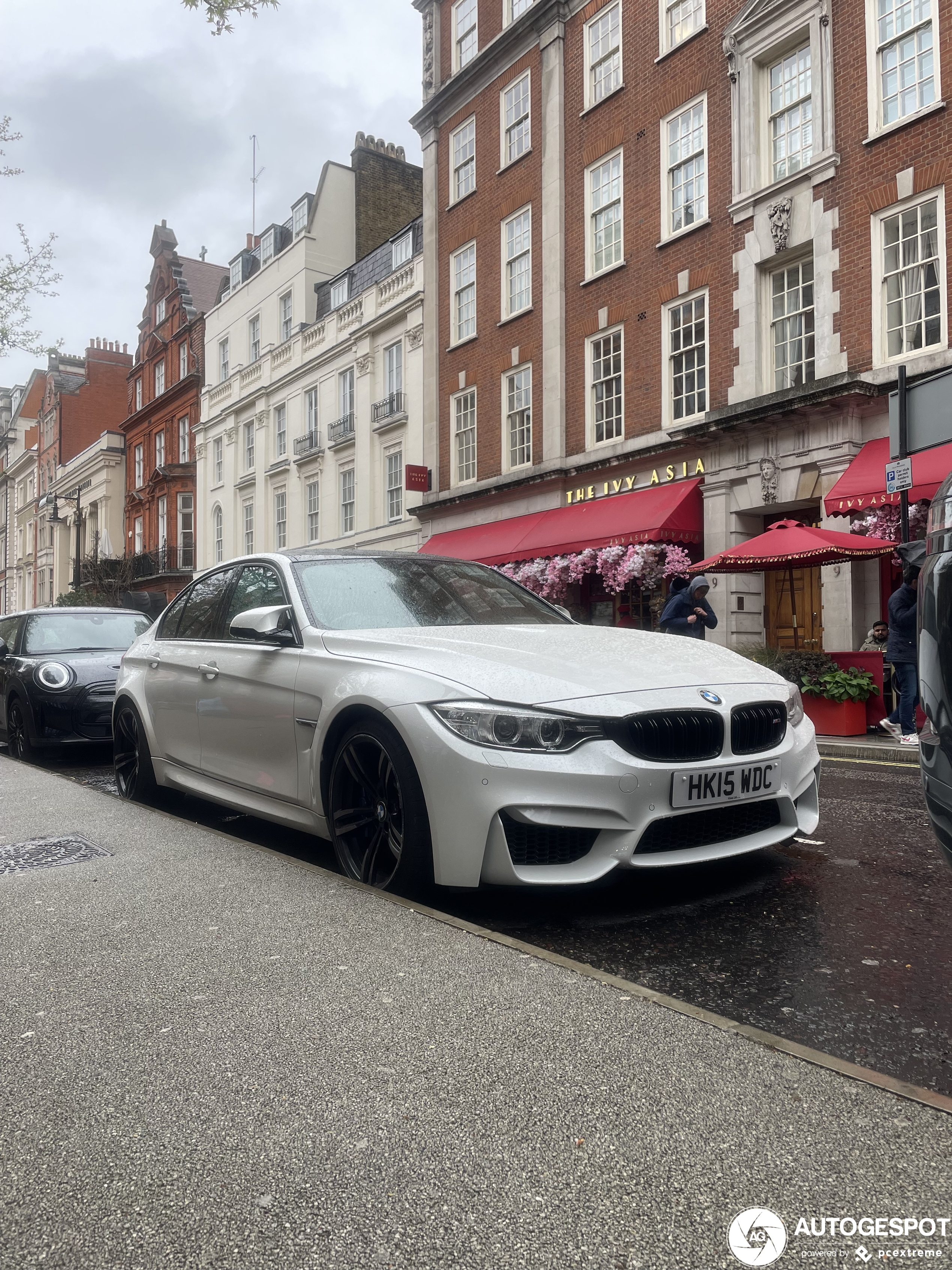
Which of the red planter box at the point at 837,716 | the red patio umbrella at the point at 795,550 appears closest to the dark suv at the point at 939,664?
the red planter box at the point at 837,716

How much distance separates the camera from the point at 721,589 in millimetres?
16500

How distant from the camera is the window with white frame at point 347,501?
28.8 m

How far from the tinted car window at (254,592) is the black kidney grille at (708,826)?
219cm

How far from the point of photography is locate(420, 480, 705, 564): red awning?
54.7 feet

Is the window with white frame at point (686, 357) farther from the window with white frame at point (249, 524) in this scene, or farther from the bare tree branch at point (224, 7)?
the window with white frame at point (249, 524)

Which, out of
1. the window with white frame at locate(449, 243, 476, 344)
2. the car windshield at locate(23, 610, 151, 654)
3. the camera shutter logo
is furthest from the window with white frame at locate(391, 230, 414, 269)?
the camera shutter logo

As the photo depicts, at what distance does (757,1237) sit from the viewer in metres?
1.65

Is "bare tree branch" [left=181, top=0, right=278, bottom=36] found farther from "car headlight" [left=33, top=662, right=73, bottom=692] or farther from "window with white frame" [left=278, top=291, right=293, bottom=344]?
"window with white frame" [left=278, top=291, right=293, bottom=344]

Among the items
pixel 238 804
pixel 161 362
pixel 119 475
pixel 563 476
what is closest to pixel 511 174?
pixel 563 476

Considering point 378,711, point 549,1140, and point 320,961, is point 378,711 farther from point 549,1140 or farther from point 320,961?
point 549,1140

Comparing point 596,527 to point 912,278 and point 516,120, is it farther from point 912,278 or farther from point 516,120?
point 516,120

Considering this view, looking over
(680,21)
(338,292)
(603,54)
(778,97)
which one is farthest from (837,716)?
(338,292)

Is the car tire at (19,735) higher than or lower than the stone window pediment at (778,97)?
lower

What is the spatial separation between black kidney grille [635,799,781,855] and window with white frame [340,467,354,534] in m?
25.5
